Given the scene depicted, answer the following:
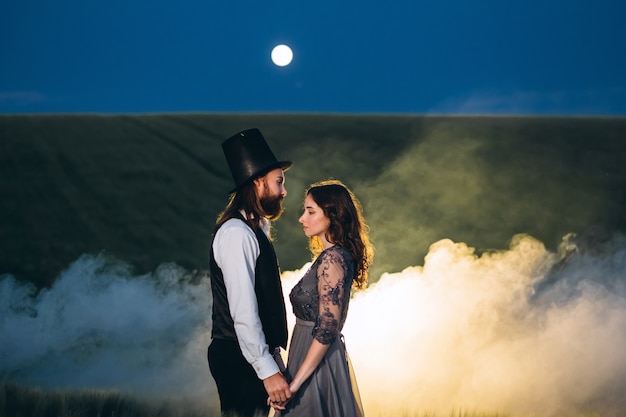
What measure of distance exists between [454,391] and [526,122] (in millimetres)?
1624

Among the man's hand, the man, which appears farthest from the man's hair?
the man's hand

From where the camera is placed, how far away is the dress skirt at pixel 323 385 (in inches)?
108

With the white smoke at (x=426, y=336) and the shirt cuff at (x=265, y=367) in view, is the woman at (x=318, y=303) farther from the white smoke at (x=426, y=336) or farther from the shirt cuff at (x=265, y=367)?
the white smoke at (x=426, y=336)

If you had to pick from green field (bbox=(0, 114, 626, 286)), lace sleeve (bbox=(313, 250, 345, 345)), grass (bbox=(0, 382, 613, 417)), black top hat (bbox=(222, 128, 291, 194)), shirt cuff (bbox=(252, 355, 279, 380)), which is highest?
green field (bbox=(0, 114, 626, 286))

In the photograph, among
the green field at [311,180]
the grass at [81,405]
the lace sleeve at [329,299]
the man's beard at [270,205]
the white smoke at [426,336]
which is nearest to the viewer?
the lace sleeve at [329,299]

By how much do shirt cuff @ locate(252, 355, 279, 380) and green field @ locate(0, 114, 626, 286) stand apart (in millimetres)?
2136

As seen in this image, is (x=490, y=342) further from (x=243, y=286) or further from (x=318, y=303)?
(x=243, y=286)

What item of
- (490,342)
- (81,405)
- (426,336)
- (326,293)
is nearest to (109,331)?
(81,405)

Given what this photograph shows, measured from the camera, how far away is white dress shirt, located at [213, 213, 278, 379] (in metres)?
2.65

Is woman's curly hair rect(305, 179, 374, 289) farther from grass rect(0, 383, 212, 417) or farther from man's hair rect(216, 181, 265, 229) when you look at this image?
grass rect(0, 383, 212, 417)

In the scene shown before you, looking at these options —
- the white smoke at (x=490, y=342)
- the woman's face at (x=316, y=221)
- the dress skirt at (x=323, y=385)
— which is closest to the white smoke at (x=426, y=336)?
the white smoke at (x=490, y=342)

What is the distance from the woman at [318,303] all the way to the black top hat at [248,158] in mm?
177

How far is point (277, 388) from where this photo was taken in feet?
8.79

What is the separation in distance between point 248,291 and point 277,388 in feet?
1.05
